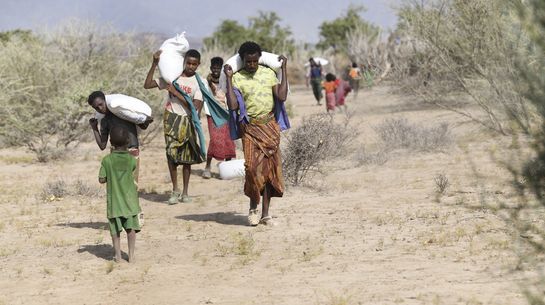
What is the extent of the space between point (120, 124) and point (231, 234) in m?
1.49

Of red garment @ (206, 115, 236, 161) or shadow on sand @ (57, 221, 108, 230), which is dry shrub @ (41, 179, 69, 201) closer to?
shadow on sand @ (57, 221, 108, 230)

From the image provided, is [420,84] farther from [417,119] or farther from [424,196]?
[424,196]

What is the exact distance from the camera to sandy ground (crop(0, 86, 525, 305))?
658 cm

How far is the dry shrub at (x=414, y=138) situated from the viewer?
603 inches

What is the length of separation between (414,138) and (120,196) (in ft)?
28.8

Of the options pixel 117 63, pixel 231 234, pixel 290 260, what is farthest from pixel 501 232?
pixel 117 63

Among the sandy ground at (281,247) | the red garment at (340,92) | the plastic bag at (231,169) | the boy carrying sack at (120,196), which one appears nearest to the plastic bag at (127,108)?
the boy carrying sack at (120,196)

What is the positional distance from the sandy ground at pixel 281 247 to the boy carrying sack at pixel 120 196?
0.28 metres

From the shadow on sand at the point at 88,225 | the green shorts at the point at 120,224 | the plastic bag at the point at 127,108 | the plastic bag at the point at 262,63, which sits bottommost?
the shadow on sand at the point at 88,225

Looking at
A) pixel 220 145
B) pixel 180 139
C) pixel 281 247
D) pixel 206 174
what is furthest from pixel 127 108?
pixel 206 174

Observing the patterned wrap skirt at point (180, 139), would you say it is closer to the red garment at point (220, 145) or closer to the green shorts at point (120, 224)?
the red garment at point (220, 145)

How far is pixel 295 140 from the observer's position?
1206cm

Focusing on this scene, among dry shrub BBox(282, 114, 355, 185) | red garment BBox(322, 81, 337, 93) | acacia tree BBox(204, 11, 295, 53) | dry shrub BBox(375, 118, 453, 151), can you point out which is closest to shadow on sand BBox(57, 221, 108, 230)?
dry shrub BBox(282, 114, 355, 185)

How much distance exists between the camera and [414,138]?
15578 millimetres
